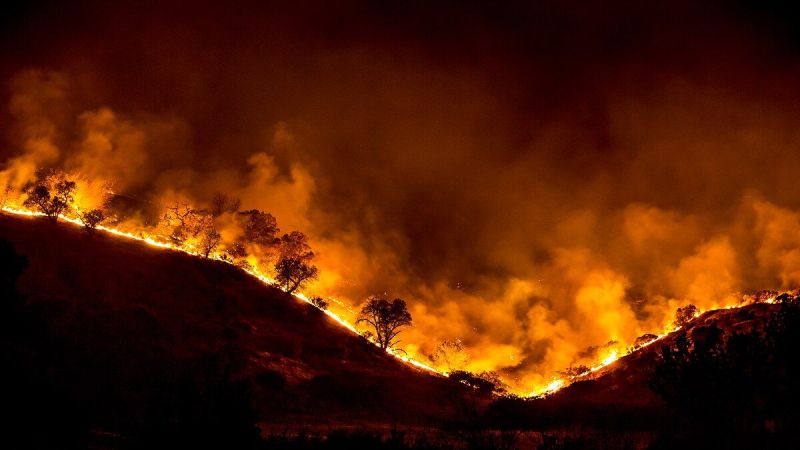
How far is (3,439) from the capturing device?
10102 millimetres

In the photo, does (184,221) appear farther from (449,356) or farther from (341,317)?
(449,356)

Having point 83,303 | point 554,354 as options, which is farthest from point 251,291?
point 554,354

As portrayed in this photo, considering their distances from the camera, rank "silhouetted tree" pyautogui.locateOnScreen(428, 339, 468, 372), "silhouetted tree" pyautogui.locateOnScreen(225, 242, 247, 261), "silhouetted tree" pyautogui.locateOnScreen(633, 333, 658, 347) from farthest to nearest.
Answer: "silhouetted tree" pyautogui.locateOnScreen(225, 242, 247, 261) → "silhouetted tree" pyautogui.locateOnScreen(428, 339, 468, 372) → "silhouetted tree" pyautogui.locateOnScreen(633, 333, 658, 347)

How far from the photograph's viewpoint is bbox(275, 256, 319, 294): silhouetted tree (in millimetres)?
50725

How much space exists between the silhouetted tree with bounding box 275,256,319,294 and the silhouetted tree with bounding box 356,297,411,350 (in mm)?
6513

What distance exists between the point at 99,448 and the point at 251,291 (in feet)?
115

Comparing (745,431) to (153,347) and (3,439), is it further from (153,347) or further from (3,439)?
(153,347)

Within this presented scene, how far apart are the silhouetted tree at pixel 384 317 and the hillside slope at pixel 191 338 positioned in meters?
3.43

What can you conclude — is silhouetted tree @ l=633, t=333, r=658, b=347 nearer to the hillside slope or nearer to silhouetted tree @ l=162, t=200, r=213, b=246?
the hillside slope

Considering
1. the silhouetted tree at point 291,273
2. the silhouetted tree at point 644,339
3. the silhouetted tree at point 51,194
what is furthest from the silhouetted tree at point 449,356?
the silhouetted tree at point 51,194

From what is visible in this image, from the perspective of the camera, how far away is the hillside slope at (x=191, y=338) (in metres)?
24.4

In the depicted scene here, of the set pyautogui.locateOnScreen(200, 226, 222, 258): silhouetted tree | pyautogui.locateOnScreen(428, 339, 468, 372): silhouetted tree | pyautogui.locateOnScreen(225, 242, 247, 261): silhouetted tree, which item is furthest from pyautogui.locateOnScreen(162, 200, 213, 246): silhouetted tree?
pyautogui.locateOnScreen(428, 339, 468, 372): silhouetted tree

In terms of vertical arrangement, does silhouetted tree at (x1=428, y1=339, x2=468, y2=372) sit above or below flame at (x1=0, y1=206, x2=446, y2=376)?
below

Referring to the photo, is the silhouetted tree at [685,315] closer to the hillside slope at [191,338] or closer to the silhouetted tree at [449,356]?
the hillside slope at [191,338]
